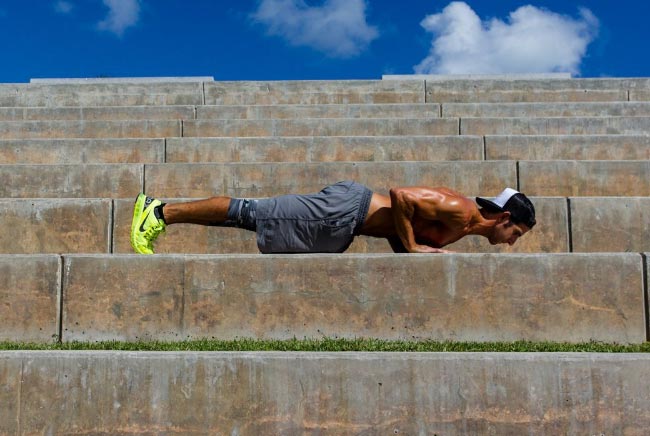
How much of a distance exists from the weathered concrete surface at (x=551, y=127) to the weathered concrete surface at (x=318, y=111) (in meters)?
1.16

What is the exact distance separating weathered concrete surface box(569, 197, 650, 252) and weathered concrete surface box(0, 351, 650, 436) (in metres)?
2.39

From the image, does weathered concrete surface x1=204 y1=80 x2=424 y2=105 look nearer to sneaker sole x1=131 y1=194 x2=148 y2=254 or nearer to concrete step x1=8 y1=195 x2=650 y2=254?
concrete step x1=8 y1=195 x2=650 y2=254

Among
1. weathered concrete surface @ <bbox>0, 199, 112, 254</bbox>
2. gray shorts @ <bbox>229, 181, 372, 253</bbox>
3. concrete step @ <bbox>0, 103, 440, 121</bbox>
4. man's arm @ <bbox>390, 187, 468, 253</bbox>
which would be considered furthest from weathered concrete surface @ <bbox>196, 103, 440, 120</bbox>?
man's arm @ <bbox>390, 187, 468, 253</bbox>

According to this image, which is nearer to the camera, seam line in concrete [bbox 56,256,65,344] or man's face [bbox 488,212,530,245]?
seam line in concrete [bbox 56,256,65,344]

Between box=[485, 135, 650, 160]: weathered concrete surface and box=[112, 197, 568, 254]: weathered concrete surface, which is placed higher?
box=[485, 135, 650, 160]: weathered concrete surface

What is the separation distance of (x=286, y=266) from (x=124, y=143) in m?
4.39

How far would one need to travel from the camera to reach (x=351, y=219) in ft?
16.3

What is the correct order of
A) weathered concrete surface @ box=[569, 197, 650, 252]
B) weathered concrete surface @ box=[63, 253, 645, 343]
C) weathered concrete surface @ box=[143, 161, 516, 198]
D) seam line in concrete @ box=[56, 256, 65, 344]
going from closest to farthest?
1. weathered concrete surface @ box=[63, 253, 645, 343]
2. seam line in concrete @ box=[56, 256, 65, 344]
3. weathered concrete surface @ box=[569, 197, 650, 252]
4. weathered concrete surface @ box=[143, 161, 516, 198]

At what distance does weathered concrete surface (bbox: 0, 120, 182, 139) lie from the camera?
9.02 m

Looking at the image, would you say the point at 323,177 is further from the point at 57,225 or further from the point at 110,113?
the point at 110,113

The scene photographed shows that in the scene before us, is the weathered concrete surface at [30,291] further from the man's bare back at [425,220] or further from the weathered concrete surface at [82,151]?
the weathered concrete surface at [82,151]

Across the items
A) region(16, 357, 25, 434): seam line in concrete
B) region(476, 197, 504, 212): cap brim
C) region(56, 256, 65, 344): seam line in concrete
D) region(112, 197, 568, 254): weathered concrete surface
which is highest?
region(476, 197, 504, 212): cap brim

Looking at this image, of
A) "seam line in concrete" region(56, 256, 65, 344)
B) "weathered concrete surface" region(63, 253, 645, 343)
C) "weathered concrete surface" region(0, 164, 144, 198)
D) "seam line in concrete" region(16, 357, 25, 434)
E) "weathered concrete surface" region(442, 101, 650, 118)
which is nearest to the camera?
"seam line in concrete" region(16, 357, 25, 434)

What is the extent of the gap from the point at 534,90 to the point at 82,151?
7.04m
